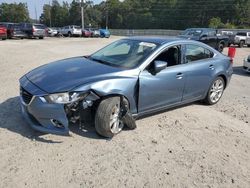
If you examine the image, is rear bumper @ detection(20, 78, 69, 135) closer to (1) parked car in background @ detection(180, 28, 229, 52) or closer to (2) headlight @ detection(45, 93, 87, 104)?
(2) headlight @ detection(45, 93, 87, 104)

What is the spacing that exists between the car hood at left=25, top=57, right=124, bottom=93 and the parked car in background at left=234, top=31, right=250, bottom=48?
88.3 feet

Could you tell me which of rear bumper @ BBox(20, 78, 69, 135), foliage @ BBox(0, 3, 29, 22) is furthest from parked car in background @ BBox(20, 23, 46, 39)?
foliage @ BBox(0, 3, 29, 22)

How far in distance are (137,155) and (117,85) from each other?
112cm

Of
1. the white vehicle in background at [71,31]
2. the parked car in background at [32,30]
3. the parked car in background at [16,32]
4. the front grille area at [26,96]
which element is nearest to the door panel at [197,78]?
the front grille area at [26,96]

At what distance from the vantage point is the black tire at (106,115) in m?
4.45

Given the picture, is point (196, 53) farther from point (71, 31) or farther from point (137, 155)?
point (71, 31)

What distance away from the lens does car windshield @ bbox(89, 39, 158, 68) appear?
510cm

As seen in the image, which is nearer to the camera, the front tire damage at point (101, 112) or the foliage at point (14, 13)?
the front tire damage at point (101, 112)

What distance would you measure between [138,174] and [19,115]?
271 centimetres

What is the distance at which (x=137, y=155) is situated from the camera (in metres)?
4.17

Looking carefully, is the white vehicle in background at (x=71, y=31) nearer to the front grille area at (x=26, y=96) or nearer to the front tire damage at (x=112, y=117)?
the front grille area at (x=26, y=96)

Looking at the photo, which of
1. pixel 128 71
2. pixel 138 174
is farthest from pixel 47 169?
pixel 128 71

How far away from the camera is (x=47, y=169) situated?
3723 mm

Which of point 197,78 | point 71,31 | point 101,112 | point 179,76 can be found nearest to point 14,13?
point 71,31
